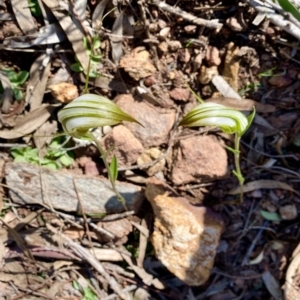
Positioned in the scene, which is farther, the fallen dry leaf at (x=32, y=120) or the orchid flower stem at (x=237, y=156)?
the fallen dry leaf at (x=32, y=120)

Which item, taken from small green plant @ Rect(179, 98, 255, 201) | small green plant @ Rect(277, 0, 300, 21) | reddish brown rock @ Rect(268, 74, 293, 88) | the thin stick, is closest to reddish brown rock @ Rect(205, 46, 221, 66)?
the thin stick

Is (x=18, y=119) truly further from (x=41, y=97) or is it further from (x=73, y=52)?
(x=73, y=52)

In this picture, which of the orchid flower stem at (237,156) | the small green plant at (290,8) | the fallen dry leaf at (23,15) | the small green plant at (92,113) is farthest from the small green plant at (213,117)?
the fallen dry leaf at (23,15)

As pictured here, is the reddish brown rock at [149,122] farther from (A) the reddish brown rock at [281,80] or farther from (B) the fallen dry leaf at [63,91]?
(A) the reddish brown rock at [281,80]

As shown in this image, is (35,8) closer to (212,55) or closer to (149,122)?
(149,122)

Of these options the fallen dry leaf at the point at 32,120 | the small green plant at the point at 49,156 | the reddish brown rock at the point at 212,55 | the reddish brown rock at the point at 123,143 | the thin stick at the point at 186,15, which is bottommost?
the small green plant at the point at 49,156

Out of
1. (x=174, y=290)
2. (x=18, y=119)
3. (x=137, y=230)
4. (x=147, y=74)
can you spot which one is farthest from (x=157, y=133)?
(x=174, y=290)

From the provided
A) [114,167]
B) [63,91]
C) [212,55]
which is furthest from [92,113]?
[212,55]
